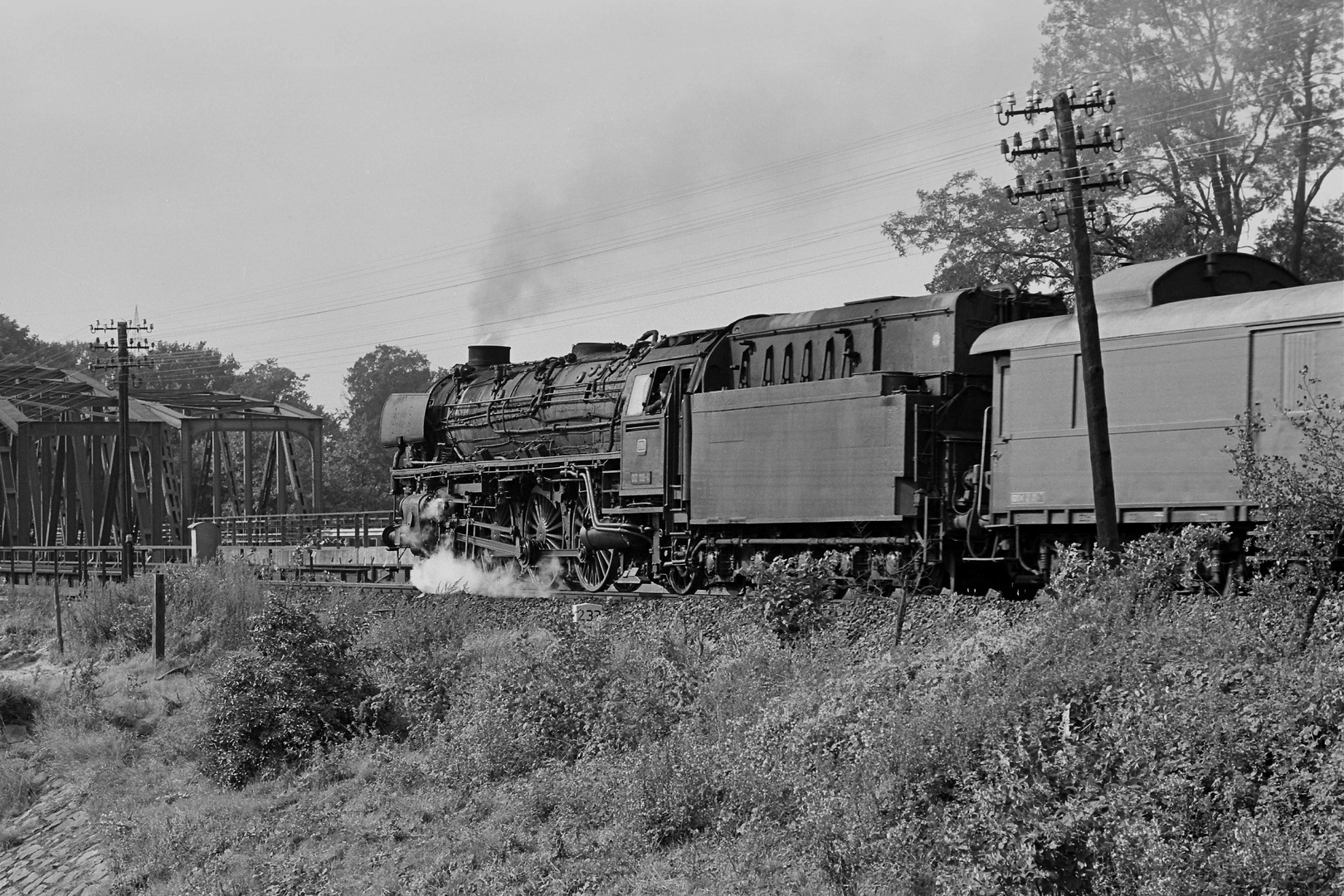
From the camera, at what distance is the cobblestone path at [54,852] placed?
1285 centimetres

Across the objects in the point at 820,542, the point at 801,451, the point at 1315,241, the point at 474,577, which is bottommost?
the point at 474,577

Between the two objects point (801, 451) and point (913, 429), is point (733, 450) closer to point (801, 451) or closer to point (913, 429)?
point (801, 451)

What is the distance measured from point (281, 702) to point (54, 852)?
9.73 feet

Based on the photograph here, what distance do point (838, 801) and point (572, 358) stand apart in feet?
43.7

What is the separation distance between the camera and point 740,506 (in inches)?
630

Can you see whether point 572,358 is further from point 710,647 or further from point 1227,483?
point 1227,483

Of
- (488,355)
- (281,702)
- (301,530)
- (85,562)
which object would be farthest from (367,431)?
(281,702)

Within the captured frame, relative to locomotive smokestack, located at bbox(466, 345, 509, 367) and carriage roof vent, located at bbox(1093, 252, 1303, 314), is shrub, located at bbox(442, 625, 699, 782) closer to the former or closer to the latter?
carriage roof vent, located at bbox(1093, 252, 1303, 314)

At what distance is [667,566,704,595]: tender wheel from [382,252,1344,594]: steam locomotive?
Answer: 0.04 metres

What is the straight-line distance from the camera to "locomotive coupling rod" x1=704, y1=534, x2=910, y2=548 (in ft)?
47.1

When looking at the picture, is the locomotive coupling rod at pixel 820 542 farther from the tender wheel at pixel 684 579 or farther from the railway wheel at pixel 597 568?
the railway wheel at pixel 597 568

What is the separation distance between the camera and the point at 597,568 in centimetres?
1916

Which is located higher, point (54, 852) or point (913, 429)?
point (913, 429)

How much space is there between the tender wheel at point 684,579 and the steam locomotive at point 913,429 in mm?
37
